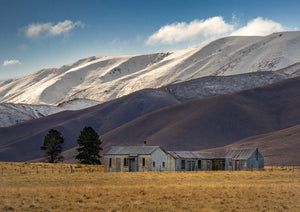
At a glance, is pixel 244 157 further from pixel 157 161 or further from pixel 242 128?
pixel 242 128

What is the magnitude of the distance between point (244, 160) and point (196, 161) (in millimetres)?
6743

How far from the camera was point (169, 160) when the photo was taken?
2395 inches

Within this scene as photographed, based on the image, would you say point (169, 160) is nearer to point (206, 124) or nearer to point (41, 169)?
point (41, 169)

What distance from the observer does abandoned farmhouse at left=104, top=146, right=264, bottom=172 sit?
5938 centimetres

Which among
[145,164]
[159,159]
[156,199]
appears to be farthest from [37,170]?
[156,199]

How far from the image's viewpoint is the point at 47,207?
944 inches

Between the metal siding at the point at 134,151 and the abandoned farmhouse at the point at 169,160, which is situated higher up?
the metal siding at the point at 134,151

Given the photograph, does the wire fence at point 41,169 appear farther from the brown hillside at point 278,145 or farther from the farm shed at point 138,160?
the brown hillside at point 278,145

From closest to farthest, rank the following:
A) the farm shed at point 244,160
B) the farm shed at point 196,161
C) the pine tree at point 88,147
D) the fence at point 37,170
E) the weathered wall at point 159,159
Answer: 1. the fence at point 37,170
2. the weathered wall at point 159,159
3. the farm shed at point 196,161
4. the farm shed at point 244,160
5. the pine tree at point 88,147

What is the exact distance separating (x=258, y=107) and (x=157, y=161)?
13039cm

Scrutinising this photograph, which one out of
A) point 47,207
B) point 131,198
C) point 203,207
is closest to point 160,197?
point 131,198

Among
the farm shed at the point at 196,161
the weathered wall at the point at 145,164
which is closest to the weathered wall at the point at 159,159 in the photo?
the weathered wall at the point at 145,164

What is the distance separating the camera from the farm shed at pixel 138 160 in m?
59.0

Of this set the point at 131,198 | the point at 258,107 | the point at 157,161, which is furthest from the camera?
the point at 258,107
